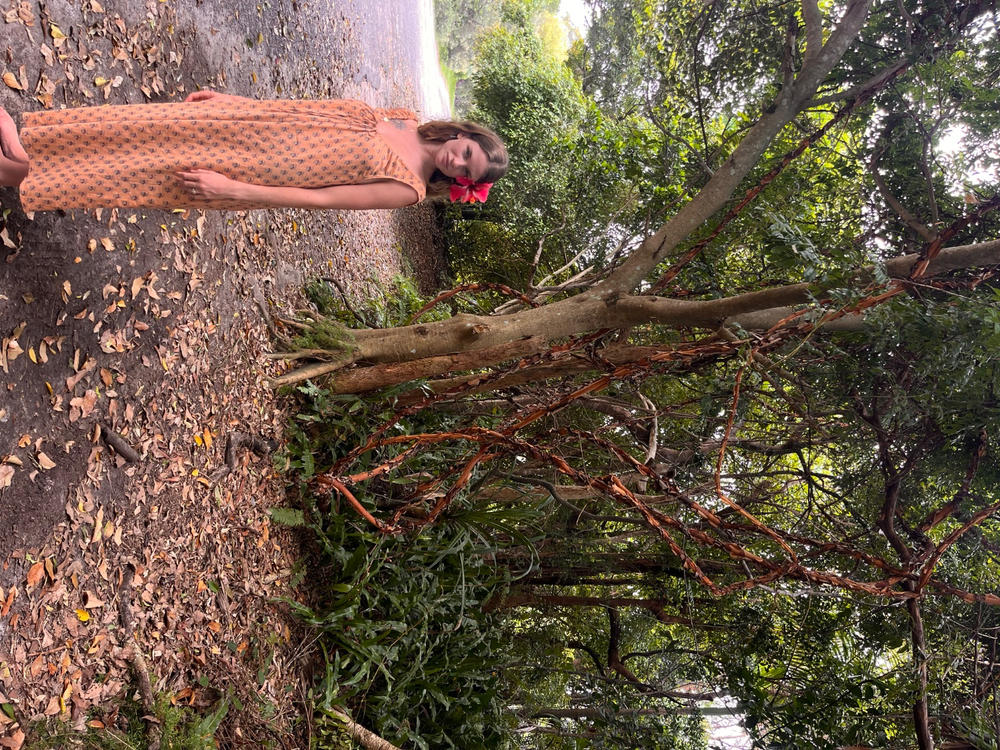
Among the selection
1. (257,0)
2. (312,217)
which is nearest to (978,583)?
(312,217)

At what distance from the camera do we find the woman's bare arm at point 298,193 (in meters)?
2.09

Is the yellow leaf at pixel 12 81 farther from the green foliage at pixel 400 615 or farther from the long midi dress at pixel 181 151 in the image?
the green foliage at pixel 400 615

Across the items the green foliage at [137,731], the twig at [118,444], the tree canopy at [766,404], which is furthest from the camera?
the tree canopy at [766,404]

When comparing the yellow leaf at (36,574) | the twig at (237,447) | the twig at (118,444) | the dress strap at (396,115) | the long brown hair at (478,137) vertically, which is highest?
the dress strap at (396,115)

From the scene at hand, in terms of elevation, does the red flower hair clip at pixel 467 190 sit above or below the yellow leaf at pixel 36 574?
above

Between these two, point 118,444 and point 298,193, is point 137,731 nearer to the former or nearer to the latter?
point 118,444

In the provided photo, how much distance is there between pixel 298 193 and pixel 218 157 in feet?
0.87

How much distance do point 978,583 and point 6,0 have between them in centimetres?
495

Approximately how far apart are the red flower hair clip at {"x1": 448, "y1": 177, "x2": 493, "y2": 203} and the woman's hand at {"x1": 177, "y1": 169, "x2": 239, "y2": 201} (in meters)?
0.78


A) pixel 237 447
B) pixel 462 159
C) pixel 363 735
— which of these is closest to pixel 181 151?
pixel 462 159

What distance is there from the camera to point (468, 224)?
9.27 metres

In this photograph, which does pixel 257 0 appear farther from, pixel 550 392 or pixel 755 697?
pixel 755 697

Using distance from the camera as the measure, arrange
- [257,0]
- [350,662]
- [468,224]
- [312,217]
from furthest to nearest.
→ [468,224]
[312,217]
[257,0]
[350,662]

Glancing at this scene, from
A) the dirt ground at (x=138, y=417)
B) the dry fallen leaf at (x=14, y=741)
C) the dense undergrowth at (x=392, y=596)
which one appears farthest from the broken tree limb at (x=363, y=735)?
the dry fallen leaf at (x=14, y=741)
